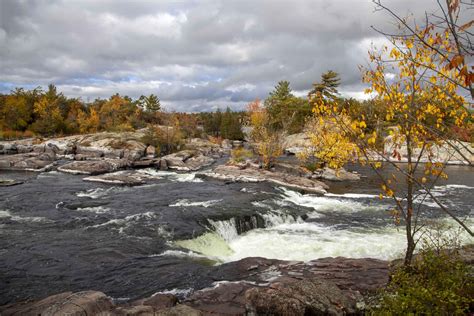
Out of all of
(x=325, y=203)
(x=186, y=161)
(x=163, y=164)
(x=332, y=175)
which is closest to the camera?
(x=325, y=203)

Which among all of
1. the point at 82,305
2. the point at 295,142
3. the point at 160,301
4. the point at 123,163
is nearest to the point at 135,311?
the point at 82,305

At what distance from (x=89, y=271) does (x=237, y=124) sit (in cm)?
6981

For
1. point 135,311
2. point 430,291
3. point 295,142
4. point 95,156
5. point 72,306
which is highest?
point 295,142

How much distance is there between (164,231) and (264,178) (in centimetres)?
1435

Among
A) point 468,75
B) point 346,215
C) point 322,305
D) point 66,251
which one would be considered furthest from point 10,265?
point 346,215

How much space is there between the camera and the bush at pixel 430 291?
4941mm

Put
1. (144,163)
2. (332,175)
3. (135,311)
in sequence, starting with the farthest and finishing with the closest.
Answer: (144,163) → (332,175) → (135,311)

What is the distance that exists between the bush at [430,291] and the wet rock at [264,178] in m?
18.0

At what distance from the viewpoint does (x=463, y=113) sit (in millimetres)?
6117

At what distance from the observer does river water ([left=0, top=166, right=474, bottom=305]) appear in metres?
10.1

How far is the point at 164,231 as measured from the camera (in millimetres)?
14414

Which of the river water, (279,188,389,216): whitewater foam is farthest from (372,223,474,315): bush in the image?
(279,188,389,216): whitewater foam

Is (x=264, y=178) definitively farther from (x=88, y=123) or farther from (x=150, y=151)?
(x=88, y=123)

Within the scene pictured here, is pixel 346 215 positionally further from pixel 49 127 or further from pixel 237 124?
pixel 237 124
